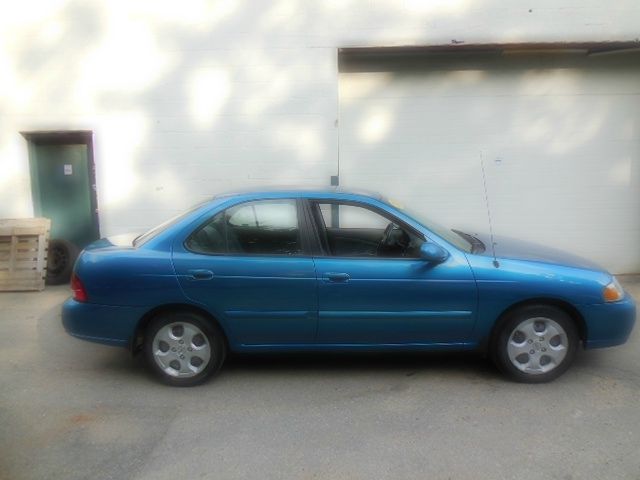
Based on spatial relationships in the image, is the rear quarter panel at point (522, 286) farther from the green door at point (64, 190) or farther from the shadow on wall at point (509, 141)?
the green door at point (64, 190)

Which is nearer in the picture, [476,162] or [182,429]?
[182,429]

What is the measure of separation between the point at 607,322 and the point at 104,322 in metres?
3.76

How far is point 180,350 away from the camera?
172 inches

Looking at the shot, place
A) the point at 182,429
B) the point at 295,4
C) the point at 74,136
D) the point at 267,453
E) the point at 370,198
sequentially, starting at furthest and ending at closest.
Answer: the point at 74,136 < the point at 295,4 < the point at 370,198 < the point at 182,429 < the point at 267,453

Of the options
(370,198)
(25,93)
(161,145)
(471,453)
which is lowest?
(471,453)

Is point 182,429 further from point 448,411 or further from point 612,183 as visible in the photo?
point 612,183

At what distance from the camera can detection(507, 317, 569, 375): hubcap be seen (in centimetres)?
430

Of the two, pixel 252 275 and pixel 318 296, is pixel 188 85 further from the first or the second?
pixel 318 296

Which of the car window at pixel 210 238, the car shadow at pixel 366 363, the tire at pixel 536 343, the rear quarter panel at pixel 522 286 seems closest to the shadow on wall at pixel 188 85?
the car shadow at pixel 366 363

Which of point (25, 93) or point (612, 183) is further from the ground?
point (25, 93)

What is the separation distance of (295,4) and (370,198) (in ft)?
14.1

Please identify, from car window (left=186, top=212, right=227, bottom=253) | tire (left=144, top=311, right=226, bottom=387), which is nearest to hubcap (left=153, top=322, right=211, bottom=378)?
tire (left=144, top=311, right=226, bottom=387)

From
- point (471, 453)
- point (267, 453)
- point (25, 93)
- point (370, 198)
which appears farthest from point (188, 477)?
point (25, 93)

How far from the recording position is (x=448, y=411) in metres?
3.97
